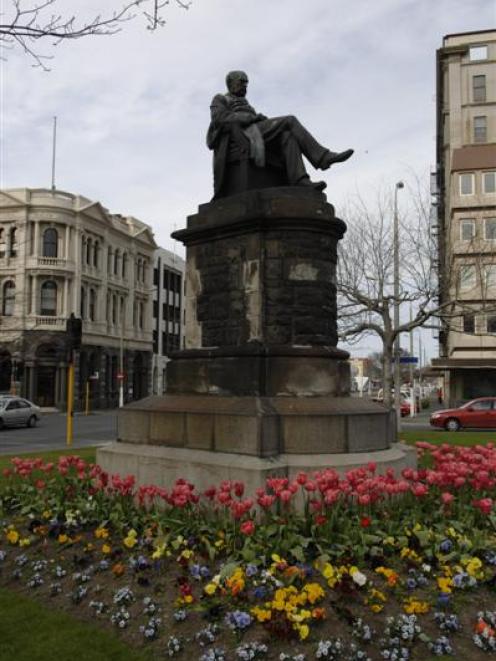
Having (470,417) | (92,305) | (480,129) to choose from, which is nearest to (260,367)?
(470,417)

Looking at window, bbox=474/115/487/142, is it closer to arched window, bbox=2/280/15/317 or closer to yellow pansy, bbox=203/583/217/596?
arched window, bbox=2/280/15/317

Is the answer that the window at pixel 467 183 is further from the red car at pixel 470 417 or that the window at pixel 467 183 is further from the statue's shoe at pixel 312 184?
the statue's shoe at pixel 312 184

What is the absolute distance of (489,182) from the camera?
4584 centimetres

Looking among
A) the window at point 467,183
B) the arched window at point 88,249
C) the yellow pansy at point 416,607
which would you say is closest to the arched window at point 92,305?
the arched window at point 88,249

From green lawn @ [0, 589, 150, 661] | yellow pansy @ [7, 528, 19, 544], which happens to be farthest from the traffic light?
green lawn @ [0, 589, 150, 661]

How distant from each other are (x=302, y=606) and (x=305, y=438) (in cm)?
289

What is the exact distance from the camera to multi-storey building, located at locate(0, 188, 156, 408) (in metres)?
50.2

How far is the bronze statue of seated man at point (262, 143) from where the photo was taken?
8.93 m

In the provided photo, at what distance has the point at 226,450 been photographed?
7.32m

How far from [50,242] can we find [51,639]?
50880 mm

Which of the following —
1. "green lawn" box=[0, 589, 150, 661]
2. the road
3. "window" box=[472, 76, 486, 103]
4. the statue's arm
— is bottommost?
the road

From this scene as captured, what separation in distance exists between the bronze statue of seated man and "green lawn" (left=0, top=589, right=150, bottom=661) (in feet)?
20.2

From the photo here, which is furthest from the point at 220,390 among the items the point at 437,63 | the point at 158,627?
the point at 437,63

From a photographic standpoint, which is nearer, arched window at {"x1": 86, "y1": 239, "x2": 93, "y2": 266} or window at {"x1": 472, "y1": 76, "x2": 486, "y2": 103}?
window at {"x1": 472, "y1": 76, "x2": 486, "y2": 103}
